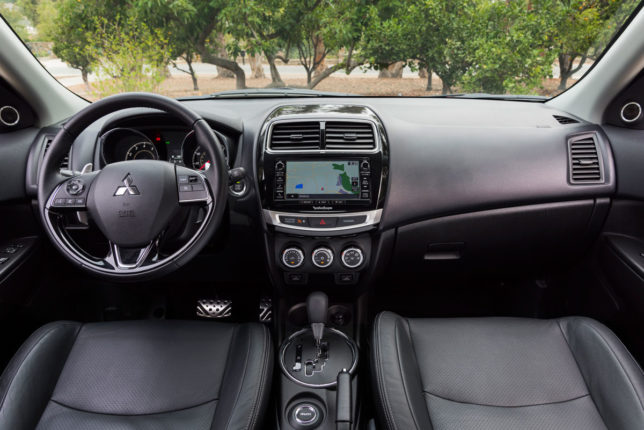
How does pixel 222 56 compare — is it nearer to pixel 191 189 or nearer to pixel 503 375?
pixel 191 189

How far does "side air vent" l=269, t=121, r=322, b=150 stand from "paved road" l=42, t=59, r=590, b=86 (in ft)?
2.11

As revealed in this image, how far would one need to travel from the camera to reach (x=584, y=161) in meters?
1.94

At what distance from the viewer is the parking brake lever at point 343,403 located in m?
1.54

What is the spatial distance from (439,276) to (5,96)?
2.14m

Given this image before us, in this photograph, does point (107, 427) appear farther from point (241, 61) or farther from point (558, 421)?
point (241, 61)

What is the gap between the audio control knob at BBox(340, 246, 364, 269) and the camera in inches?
74.4

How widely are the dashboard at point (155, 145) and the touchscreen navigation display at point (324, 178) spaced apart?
1.13 ft

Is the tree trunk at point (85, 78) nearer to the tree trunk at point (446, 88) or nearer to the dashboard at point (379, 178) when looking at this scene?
the dashboard at point (379, 178)

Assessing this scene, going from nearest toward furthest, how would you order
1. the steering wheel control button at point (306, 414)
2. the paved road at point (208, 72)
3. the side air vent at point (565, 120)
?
the steering wheel control button at point (306, 414), the side air vent at point (565, 120), the paved road at point (208, 72)

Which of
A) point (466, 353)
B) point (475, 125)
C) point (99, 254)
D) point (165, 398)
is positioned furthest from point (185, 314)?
point (475, 125)

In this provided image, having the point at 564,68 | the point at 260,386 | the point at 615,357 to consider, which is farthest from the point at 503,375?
the point at 564,68

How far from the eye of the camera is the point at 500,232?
6.59ft

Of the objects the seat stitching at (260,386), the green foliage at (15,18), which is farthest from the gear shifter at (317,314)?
the green foliage at (15,18)

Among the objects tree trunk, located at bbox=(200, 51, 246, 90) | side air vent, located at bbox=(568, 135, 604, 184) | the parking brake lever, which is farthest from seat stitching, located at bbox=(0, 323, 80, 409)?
side air vent, located at bbox=(568, 135, 604, 184)
